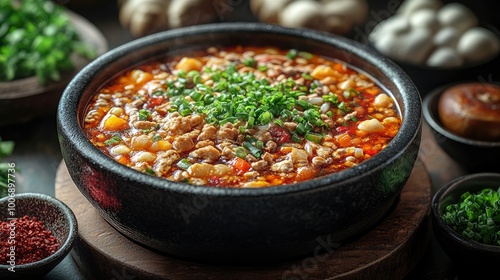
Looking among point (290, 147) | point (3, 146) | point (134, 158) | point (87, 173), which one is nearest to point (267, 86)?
point (290, 147)

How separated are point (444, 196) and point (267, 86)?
1.11 metres

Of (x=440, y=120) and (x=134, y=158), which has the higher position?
(x=134, y=158)

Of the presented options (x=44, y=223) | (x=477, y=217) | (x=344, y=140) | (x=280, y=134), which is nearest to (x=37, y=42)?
(x=44, y=223)

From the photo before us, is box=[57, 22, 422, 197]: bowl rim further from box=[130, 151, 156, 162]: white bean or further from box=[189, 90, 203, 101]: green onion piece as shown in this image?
box=[189, 90, 203, 101]: green onion piece

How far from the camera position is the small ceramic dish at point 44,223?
3164 mm

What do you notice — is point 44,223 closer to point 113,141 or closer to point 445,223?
point 113,141

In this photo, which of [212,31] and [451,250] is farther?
[212,31]

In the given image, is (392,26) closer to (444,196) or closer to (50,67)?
(444,196)

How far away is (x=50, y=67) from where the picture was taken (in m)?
4.69

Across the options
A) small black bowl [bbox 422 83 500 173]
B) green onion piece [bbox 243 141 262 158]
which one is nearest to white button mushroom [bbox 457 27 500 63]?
small black bowl [bbox 422 83 500 173]

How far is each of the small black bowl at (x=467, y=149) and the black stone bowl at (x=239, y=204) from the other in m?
0.74

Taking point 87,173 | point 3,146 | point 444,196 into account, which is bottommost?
point 3,146

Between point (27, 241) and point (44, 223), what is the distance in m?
0.19

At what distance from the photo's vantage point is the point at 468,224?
3.44 metres
